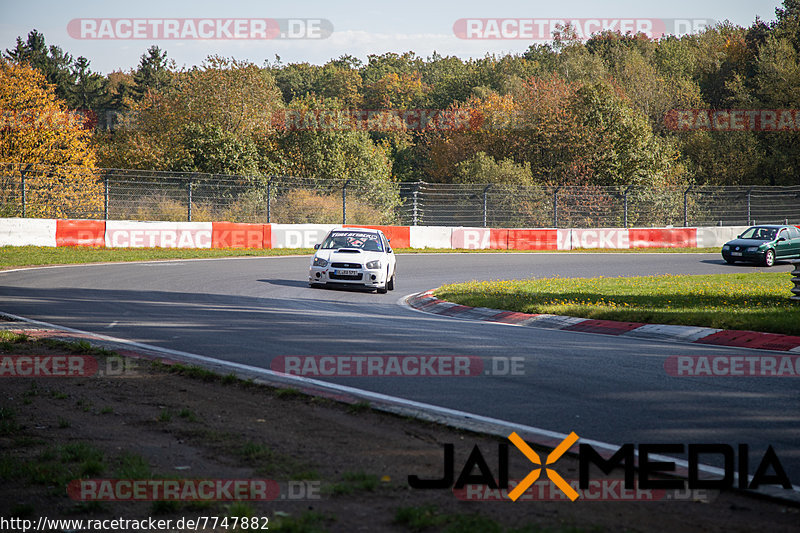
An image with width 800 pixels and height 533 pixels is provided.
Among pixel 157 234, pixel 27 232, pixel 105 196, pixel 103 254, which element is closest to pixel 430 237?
pixel 157 234

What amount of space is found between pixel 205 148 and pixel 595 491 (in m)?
45.0

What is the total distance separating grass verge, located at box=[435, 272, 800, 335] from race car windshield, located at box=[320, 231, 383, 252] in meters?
2.16

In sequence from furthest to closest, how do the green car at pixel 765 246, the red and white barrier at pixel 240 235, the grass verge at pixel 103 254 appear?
the red and white barrier at pixel 240 235 < the green car at pixel 765 246 < the grass verge at pixel 103 254

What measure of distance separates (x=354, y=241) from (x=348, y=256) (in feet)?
2.72

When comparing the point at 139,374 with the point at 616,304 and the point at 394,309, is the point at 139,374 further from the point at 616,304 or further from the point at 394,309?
the point at 616,304

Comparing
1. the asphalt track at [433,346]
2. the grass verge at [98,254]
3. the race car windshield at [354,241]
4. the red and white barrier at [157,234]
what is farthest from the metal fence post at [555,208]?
the race car windshield at [354,241]

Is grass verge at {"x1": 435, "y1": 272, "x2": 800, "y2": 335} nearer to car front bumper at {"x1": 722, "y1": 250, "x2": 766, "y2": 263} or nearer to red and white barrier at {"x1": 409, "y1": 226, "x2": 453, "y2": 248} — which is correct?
car front bumper at {"x1": 722, "y1": 250, "x2": 766, "y2": 263}

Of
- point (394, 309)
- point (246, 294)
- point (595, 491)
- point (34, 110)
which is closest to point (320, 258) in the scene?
point (246, 294)

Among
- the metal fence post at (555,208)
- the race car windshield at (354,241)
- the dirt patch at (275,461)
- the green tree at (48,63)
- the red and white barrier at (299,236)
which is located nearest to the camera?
the dirt patch at (275,461)

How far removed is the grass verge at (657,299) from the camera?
1191 centimetres

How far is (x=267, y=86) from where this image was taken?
6462cm

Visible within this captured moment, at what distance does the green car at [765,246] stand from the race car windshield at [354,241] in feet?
47.6

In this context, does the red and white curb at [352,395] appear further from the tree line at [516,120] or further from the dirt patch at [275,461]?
the tree line at [516,120]

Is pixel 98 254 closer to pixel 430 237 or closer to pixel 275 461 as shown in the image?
pixel 430 237
